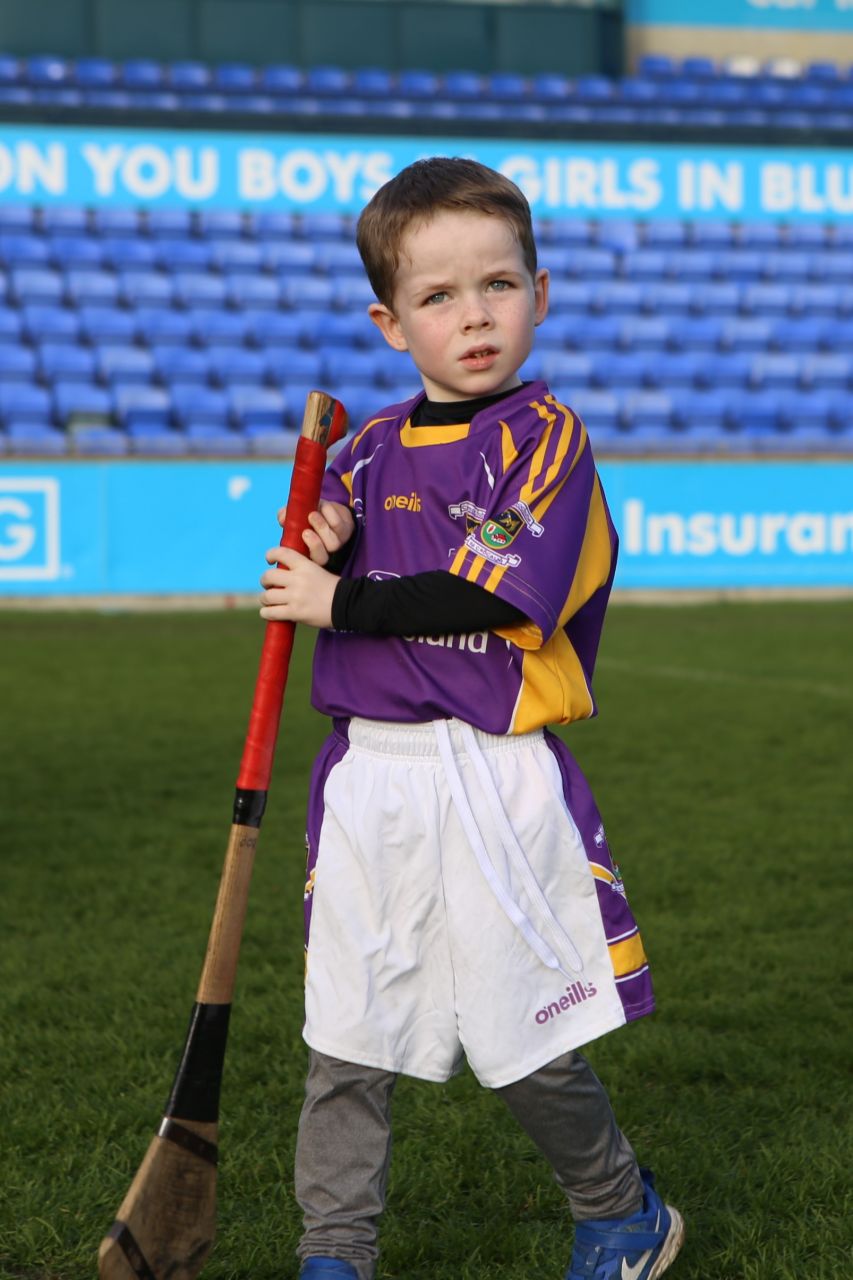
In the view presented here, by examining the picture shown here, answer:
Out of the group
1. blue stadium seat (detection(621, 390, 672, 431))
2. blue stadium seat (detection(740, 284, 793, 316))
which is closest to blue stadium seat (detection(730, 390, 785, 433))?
blue stadium seat (detection(621, 390, 672, 431))

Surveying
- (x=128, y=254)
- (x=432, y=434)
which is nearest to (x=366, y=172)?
(x=128, y=254)

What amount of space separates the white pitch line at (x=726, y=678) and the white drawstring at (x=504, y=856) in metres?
5.98

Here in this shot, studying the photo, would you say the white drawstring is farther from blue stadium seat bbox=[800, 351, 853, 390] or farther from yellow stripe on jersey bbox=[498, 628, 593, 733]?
blue stadium seat bbox=[800, 351, 853, 390]

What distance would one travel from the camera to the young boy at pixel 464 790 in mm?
1880

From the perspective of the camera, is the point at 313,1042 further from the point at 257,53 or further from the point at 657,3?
the point at 657,3

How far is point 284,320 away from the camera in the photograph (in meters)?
15.3

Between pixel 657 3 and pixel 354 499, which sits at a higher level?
pixel 657 3

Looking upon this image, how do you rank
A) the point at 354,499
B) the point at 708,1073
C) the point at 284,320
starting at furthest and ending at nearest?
the point at 284,320 → the point at 708,1073 → the point at 354,499

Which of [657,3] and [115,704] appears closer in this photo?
[115,704]

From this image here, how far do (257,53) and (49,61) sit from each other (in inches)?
95.3

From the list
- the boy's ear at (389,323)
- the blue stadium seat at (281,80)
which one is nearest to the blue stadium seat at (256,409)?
the blue stadium seat at (281,80)

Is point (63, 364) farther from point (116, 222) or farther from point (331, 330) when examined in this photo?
point (331, 330)

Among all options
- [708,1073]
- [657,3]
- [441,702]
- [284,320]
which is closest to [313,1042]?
[441,702]

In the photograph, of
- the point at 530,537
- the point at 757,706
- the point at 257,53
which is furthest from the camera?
the point at 257,53
